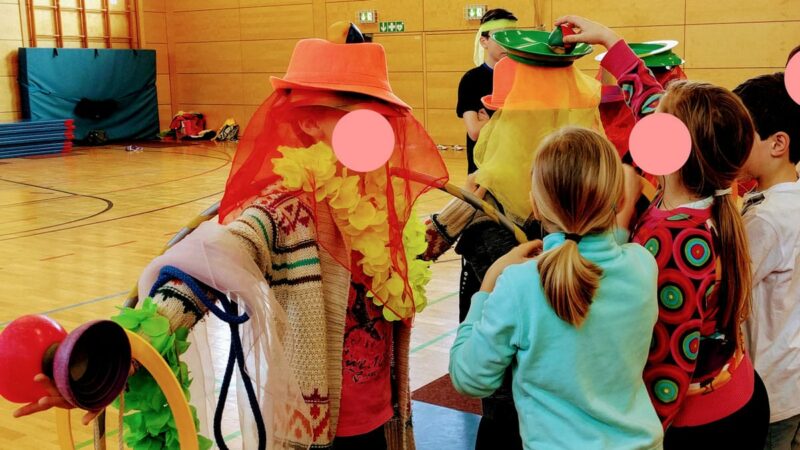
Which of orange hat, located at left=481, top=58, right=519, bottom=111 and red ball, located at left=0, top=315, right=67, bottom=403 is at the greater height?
orange hat, located at left=481, top=58, right=519, bottom=111

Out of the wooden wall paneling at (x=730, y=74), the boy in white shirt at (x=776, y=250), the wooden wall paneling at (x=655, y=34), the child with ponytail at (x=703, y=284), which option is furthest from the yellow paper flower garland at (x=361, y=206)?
the wooden wall paneling at (x=730, y=74)

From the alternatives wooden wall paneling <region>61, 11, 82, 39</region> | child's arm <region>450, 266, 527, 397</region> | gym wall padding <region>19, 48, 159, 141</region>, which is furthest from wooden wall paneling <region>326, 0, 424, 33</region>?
child's arm <region>450, 266, 527, 397</region>

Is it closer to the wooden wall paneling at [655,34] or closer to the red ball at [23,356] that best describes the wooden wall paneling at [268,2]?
the wooden wall paneling at [655,34]

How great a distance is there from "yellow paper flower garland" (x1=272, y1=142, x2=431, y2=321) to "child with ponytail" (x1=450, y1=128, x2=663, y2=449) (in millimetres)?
296

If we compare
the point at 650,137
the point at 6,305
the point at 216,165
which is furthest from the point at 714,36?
the point at 650,137

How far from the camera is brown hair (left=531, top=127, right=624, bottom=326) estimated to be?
1457 millimetres

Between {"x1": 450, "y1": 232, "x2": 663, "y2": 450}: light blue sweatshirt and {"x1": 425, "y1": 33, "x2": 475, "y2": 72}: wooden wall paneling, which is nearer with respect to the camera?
{"x1": 450, "y1": 232, "x2": 663, "y2": 450}: light blue sweatshirt

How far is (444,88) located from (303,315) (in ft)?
38.0

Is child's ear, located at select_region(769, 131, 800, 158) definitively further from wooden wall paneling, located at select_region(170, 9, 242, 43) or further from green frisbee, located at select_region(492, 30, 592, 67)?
wooden wall paneling, located at select_region(170, 9, 242, 43)

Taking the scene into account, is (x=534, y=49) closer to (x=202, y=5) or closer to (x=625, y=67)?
(x=625, y=67)

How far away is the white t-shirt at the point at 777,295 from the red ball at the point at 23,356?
1.61 meters

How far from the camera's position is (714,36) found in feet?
34.4

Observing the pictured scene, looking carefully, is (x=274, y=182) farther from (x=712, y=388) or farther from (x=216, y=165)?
(x=216, y=165)

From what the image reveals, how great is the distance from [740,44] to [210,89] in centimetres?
980
